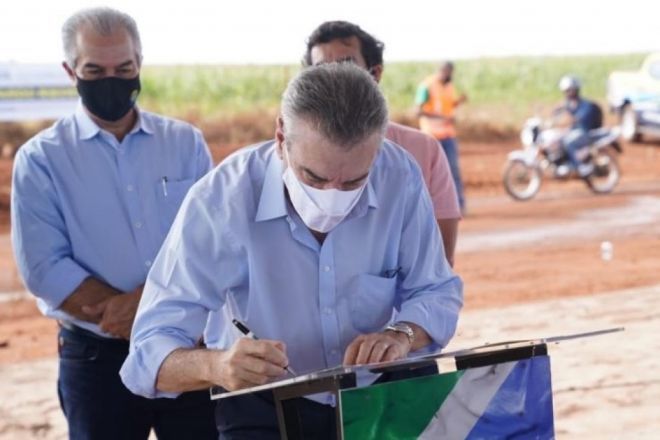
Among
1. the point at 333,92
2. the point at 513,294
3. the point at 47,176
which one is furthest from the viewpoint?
the point at 513,294

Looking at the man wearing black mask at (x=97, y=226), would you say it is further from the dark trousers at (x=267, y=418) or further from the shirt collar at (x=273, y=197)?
the shirt collar at (x=273, y=197)

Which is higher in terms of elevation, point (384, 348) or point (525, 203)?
point (384, 348)

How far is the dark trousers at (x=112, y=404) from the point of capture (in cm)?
369

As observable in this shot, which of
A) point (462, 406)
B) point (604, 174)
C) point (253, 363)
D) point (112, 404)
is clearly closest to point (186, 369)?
point (253, 363)

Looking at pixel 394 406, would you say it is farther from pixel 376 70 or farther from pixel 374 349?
pixel 376 70

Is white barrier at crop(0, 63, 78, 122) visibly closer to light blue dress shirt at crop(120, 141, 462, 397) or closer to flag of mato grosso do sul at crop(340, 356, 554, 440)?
light blue dress shirt at crop(120, 141, 462, 397)

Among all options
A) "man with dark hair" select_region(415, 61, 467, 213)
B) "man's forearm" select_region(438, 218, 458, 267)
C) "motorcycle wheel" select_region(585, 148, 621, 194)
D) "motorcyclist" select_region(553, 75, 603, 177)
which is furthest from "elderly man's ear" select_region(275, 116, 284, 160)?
"motorcycle wheel" select_region(585, 148, 621, 194)

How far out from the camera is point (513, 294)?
10148 mm

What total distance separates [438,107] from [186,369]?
12.9 m

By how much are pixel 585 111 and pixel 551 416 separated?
50.6 ft

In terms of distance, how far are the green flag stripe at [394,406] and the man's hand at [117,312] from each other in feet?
4.36

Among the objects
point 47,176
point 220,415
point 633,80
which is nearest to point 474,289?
point 47,176

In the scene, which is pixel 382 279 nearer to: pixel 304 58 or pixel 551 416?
pixel 551 416

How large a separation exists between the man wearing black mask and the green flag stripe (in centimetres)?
138
